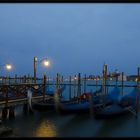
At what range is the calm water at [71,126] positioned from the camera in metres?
6.97

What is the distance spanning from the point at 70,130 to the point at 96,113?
0.94 m

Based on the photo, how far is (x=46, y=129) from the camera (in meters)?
7.35

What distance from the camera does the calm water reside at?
6.97m

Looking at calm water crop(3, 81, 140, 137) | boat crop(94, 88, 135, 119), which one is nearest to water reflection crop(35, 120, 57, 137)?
calm water crop(3, 81, 140, 137)

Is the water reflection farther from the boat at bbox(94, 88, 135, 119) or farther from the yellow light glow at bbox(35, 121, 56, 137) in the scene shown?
the boat at bbox(94, 88, 135, 119)

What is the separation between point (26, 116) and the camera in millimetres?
9375

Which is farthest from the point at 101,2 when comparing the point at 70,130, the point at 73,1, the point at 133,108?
the point at 133,108

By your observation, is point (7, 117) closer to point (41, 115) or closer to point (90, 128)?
point (41, 115)

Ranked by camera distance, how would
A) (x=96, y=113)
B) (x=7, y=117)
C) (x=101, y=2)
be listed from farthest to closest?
(x=7, y=117) → (x=96, y=113) → (x=101, y=2)

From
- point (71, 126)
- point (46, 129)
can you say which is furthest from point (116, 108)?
point (46, 129)

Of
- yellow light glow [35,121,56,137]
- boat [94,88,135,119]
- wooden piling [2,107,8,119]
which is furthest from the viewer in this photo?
wooden piling [2,107,8,119]

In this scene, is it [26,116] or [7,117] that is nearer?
[7,117]

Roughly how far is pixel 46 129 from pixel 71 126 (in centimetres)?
84

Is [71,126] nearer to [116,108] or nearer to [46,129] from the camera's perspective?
[46,129]
